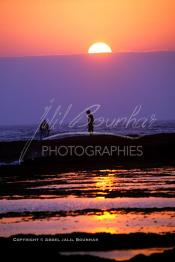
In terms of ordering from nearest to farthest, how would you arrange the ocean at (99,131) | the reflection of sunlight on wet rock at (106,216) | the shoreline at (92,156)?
the reflection of sunlight on wet rock at (106,216) < the shoreline at (92,156) < the ocean at (99,131)

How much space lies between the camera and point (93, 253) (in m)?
14.9

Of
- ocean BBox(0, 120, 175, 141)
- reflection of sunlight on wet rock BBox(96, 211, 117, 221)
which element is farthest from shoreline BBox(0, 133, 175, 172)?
reflection of sunlight on wet rock BBox(96, 211, 117, 221)

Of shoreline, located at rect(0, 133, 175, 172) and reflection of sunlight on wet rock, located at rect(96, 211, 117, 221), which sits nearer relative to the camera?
reflection of sunlight on wet rock, located at rect(96, 211, 117, 221)

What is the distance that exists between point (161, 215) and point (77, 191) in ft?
25.1

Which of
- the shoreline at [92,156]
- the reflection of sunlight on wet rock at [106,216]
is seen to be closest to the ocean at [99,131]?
the shoreline at [92,156]

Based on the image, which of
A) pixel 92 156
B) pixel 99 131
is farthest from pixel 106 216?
pixel 99 131

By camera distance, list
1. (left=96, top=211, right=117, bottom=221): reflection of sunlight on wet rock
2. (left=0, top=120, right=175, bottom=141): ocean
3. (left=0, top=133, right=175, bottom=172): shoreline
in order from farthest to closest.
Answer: (left=0, top=120, right=175, bottom=141): ocean < (left=0, top=133, right=175, bottom=172): shoreline < (left=96, top=211, right=117, bottom=221): reflection of sunlight on wet rock

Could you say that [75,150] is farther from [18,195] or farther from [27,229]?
[27,229]

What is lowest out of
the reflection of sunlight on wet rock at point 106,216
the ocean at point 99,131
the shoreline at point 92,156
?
the reflection of sunlight on wet rock at point 106,216

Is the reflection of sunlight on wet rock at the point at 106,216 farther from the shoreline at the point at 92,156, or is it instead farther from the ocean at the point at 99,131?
the ocean at the point at 99,131

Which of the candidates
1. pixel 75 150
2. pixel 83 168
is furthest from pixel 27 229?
pixel 75 150

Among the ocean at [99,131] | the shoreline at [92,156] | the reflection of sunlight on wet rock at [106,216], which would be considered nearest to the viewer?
the reflection of sunlight on wet rock at [106,216]

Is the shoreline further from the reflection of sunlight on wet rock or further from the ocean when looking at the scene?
the reflection of sunlight on wet rock

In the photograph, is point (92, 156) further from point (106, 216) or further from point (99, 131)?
point (99, 131)
